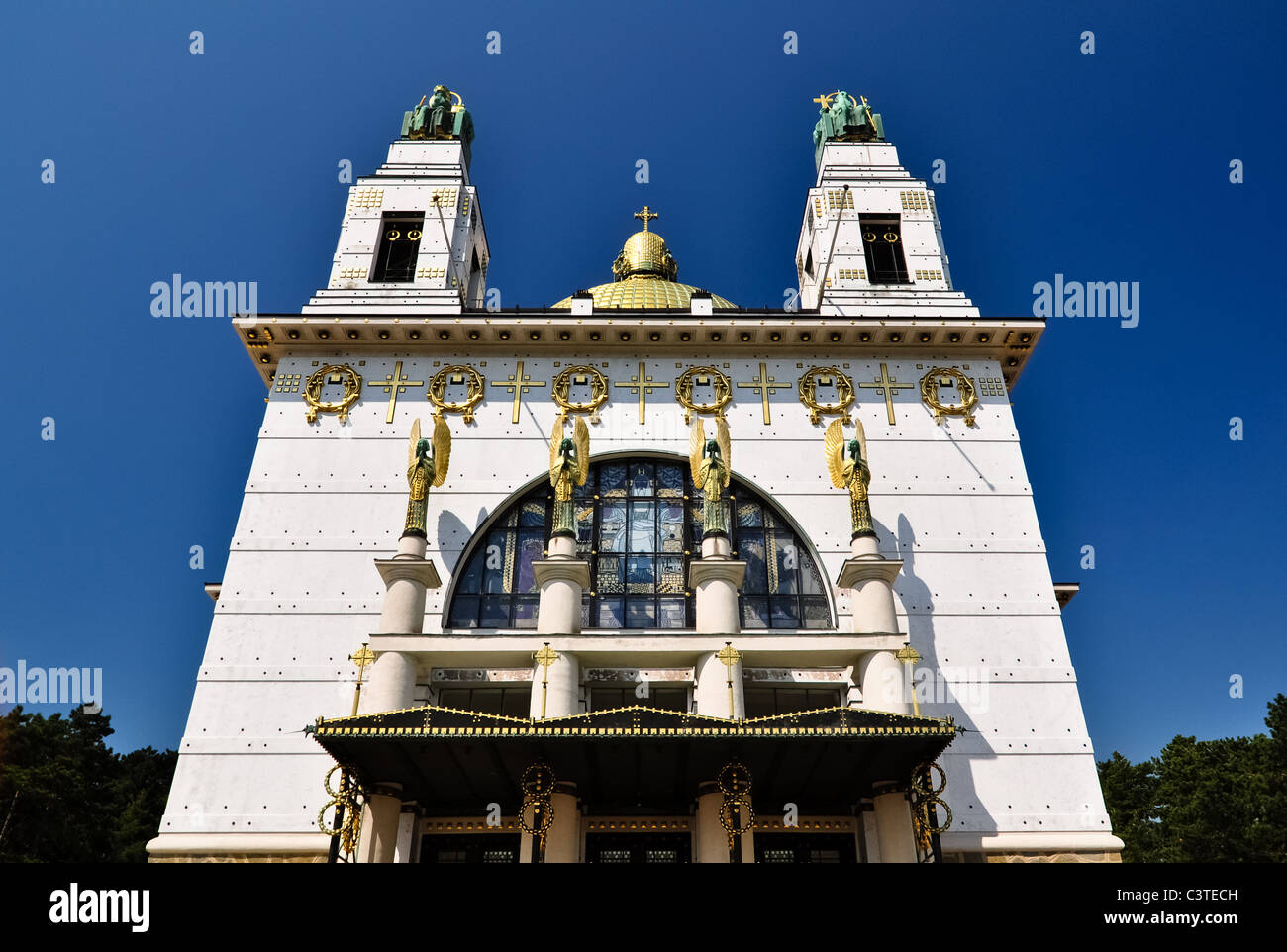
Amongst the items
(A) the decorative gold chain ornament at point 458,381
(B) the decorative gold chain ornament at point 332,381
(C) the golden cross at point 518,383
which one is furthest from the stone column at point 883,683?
(B) the decorative gold chain ornament at point 332,381

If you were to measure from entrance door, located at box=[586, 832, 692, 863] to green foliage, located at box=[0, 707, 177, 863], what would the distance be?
30.1m

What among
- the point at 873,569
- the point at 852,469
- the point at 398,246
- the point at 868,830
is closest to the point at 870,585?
the point at 873,569

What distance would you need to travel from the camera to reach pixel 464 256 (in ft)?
99.7

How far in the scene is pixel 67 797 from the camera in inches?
1614

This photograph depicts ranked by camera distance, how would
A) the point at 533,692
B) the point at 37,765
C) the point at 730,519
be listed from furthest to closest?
the point at 37,765, the point at 730,519, the point at 533,692

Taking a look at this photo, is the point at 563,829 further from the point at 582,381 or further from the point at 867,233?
the point at 867,233

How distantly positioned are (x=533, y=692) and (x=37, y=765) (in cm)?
3437

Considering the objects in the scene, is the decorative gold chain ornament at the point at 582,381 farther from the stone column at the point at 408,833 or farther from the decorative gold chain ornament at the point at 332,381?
the stone column at the point at 408,833

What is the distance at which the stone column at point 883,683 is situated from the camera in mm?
19203

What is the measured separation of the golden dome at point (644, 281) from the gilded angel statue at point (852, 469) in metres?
11.2

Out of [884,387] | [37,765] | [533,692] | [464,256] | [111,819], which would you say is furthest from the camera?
[111,819]
